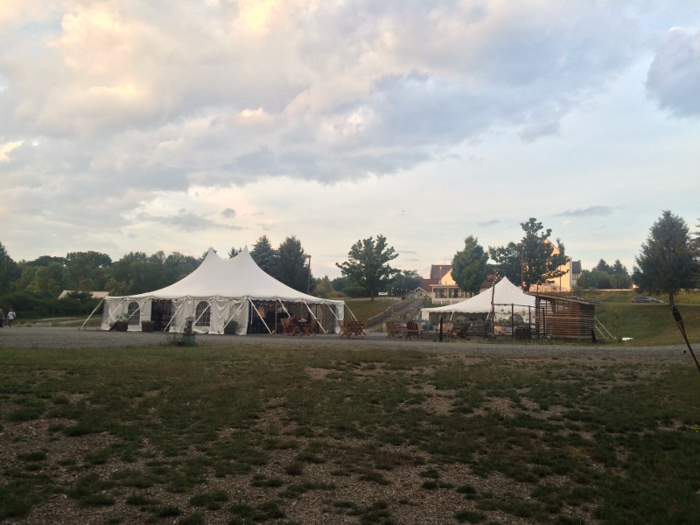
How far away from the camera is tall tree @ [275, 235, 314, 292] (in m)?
50.1

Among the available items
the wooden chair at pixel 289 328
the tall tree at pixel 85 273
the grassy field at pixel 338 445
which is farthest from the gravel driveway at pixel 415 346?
the tall tree at pixel 85 273

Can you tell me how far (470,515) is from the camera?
4.21 meters

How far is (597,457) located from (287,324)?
1929cm

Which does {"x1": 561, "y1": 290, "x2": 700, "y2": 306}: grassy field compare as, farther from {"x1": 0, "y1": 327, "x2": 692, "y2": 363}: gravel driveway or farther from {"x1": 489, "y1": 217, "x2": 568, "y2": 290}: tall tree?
{"x1": 0, "y1": 327, "x2": 692, "y2": 363}: gravel driveway

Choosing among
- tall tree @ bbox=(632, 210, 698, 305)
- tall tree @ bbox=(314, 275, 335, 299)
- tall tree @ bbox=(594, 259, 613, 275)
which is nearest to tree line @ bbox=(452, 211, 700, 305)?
tall tree @ bbox=(632, 210, 698, 305)

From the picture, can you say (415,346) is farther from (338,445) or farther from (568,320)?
(338,445)

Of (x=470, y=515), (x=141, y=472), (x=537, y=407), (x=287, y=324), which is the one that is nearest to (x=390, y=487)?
(x=470, y=515)

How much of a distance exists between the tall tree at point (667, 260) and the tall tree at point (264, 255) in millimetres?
32325

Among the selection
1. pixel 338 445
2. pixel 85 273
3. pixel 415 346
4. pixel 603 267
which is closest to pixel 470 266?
pixel 415 346

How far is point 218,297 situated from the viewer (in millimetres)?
24219

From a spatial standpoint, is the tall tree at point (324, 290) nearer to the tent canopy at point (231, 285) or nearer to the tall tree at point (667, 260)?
the tent canopy at point (231, 285)

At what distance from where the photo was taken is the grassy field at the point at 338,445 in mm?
4246

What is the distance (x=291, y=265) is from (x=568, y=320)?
102 ft

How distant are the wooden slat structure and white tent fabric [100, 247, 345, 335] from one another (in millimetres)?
10622
